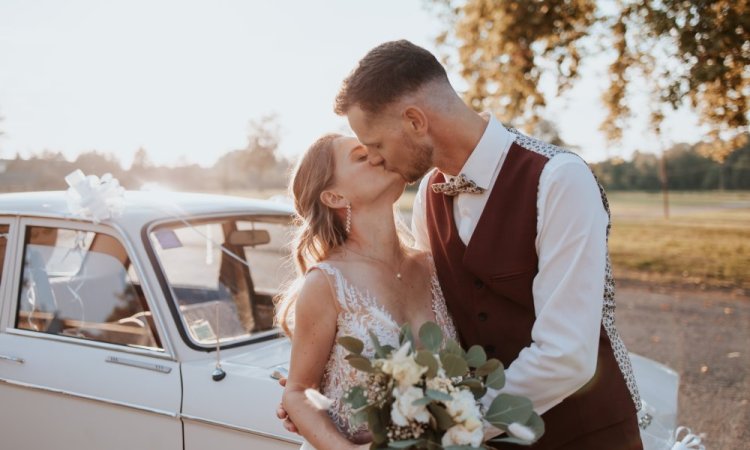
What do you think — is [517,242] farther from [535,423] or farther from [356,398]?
[356,398]

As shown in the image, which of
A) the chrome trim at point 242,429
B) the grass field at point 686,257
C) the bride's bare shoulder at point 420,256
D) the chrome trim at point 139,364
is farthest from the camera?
the grass field at point 686,257

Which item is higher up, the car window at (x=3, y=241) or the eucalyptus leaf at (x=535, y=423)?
the car window at (x=3, y=241)

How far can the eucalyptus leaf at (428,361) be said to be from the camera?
5.32ft

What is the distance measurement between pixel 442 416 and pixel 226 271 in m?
2.82

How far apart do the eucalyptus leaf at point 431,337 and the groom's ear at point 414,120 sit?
0.70 m

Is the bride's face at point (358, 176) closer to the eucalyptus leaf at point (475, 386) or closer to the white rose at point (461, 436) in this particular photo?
the eucalyptus leaf at point (475, 386)

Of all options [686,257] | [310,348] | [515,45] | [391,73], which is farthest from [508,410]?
[686,257]

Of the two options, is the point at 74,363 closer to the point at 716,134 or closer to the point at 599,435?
the point at 599,435

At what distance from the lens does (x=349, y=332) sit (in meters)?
2.18

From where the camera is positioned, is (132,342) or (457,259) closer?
(457,259)

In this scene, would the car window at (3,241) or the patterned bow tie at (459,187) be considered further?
the car window at (3,241)

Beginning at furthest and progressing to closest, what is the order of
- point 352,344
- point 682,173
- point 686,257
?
1. point 682,173
2. point 686,257
3. point 352,344

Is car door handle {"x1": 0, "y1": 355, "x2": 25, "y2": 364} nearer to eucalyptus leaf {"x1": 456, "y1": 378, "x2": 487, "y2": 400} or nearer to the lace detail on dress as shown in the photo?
the lace detail on dress

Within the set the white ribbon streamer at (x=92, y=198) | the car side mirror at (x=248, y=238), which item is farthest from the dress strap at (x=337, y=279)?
the car side mirror at (x=248, y=238)
